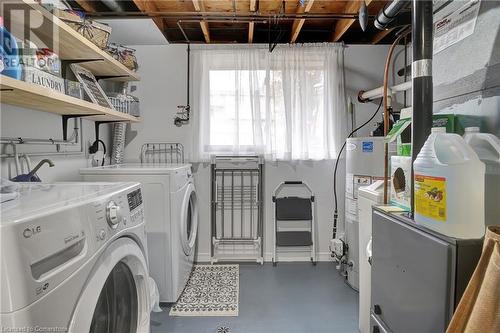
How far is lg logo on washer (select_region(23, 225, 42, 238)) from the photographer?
2.02ft

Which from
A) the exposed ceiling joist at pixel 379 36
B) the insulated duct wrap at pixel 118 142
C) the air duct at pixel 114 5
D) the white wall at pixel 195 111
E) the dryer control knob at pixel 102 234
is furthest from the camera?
Result: the white wall at pixel 195 111

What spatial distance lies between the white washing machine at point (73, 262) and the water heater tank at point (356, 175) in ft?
5.88

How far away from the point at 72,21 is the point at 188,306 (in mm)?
2102

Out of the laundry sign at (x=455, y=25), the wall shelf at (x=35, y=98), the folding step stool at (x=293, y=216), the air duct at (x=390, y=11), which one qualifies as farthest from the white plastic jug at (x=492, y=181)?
the folding step stool at (x=293, y=216)

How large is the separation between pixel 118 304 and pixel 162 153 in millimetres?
2004

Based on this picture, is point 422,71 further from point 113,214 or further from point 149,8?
point 149,8

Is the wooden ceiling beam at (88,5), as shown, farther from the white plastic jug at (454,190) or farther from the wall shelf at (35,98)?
the white plastic jug at (454,190)

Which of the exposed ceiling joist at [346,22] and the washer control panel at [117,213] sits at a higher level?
the exposed ceiling joist at [346,22]

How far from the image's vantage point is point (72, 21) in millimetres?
1762

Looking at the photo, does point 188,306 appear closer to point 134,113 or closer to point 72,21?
point 134,113

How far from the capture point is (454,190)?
2.09 feet

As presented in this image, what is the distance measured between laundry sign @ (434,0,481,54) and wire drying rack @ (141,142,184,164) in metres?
2.41

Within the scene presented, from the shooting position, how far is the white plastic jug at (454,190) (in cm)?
63

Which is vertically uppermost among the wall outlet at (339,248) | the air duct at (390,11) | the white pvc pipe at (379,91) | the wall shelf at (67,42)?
the wall shelf at (67,42)
